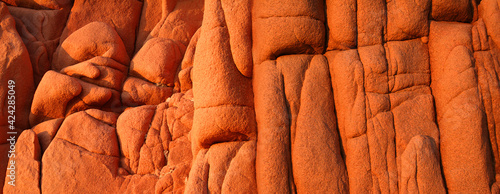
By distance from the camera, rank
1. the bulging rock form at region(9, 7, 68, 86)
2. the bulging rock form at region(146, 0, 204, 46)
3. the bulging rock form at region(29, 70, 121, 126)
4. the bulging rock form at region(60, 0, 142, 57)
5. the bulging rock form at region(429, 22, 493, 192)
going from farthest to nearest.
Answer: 1. the bulging rock form at region(60, 0, 142, 57)
2. the bulging rock form at region(146, 0, 204, 46)
3. the bulging rock form at region(9, 7, 68, 86)
4. the bulging rock form at region(29, 70, 121, 126)
5. the bulging rock form at region(429, 22, 493, 192)

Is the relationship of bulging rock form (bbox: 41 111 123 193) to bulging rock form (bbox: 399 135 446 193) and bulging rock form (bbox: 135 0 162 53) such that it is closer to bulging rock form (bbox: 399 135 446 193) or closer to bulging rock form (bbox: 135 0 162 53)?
bulging rock form (bbox: 135 0 162 53)

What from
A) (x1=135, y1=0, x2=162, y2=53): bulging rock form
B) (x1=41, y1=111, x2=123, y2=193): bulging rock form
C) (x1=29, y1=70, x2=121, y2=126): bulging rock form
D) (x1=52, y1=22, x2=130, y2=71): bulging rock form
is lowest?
(x1=41, y1=111, x2=123, y2=193): bulging rock form

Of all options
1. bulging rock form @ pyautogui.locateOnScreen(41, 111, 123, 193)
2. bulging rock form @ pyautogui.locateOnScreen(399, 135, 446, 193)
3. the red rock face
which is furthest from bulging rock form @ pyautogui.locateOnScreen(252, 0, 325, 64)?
bulging rock form @ pyautogui.locateOnScreen(41, 111, 123, 193)

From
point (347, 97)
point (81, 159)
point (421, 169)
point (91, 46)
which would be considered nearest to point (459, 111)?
point (421, 169)

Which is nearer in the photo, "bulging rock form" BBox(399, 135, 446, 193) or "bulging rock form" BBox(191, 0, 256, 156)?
"bulging rock form" BBox(399, 135, 446, 193)

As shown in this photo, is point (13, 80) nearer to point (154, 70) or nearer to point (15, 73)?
point (15, 73)

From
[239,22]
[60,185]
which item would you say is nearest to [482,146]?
[239,22]

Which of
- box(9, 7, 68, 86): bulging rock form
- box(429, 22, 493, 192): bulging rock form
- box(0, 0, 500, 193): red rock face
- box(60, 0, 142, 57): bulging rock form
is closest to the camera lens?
box(429, 22, 493, 192): bulging rock form

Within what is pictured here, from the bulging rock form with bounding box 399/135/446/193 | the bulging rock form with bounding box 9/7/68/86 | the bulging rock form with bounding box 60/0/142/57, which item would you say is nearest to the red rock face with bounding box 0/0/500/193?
the bulging rock form with bounding box 399/135/446/193

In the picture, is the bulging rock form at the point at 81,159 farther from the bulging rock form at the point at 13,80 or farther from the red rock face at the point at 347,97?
the red rock face at the point at 347,97

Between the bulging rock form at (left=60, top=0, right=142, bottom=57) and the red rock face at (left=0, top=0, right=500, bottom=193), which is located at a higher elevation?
the bulging rock form at (left=60, top=0, right=142, bottom=57)

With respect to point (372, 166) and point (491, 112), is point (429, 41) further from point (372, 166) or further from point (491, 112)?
point (372, 166)

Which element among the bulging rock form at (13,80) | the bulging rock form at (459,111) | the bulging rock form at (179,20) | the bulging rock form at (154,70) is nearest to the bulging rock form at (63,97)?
the bulging rock form at (13,80)

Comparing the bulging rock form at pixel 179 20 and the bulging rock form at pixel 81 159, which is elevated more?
the bulging rock form at pixel 179 20
